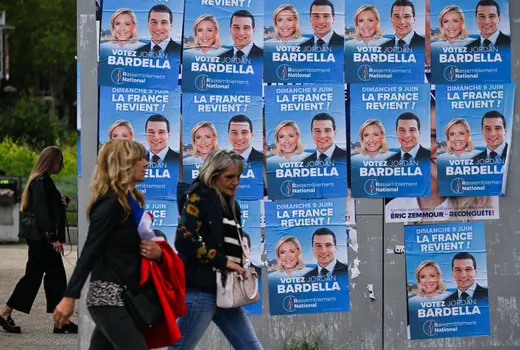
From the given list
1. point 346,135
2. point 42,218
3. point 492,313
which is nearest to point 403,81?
point 346,135

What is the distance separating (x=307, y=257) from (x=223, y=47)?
1736 mm

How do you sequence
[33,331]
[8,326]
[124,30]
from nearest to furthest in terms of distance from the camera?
[124,30], [8,326], [33,331]

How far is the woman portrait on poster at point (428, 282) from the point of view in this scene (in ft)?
28.1

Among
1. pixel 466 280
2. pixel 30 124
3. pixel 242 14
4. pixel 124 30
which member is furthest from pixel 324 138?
pixel 30 124

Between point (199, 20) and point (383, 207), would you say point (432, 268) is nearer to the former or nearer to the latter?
point (383, 207)

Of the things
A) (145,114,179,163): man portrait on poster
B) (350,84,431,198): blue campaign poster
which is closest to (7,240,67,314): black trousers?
(145,114,179,163): man portrait on poster

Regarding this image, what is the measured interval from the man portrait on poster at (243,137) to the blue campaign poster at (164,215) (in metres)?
0.64

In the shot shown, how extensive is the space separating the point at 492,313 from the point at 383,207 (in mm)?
1230

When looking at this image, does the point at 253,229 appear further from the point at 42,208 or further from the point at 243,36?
the point at 42,208

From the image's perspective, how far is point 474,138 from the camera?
8.58 meters

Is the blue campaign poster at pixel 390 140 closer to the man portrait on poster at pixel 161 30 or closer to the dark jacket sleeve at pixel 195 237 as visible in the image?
the man portrait on poster at pixel 161 30

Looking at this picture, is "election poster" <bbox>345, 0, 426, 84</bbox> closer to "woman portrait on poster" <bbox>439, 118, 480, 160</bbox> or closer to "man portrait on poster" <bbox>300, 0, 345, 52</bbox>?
"man portrait on poster" <bbox>300, 0, 345, 52</bbox>

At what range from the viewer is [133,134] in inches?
324

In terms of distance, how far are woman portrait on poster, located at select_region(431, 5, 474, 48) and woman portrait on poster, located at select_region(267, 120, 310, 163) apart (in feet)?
4.19
